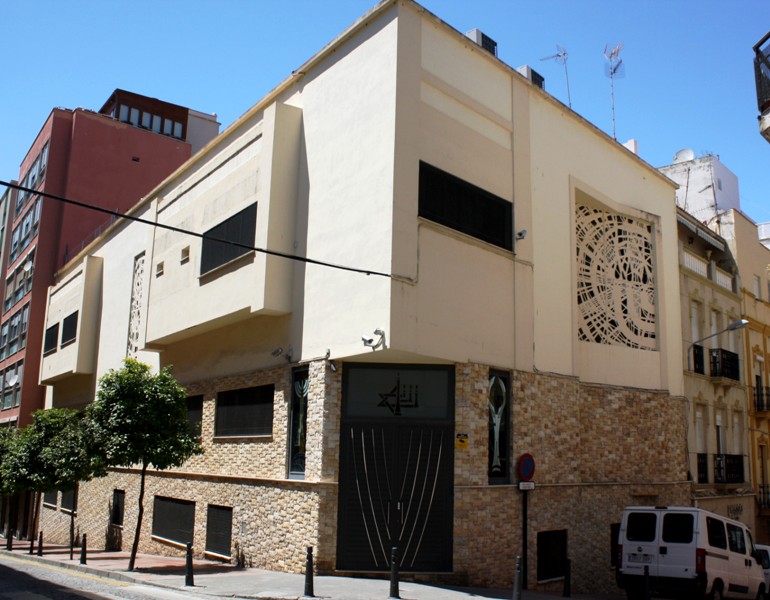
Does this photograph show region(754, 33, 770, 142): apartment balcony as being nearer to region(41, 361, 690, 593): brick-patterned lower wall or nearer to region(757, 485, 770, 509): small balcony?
region(41, 361, 690, 593): brick-patterned lower wall

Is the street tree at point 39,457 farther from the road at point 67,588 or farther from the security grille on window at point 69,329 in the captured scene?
the security grille on window at point 69,329

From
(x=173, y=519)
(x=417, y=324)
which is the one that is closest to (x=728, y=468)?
(x=417, y=324)

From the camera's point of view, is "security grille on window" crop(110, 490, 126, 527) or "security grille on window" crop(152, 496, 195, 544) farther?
"security grille on window" crop(110, 490, 126, 527)

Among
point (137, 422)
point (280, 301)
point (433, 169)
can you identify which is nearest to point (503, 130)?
point (433, 169)

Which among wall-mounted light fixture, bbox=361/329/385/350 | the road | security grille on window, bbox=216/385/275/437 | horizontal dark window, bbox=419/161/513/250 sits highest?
horizontal dark window, bbox=419/161/513/250

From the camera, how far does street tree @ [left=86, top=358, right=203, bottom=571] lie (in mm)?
17438

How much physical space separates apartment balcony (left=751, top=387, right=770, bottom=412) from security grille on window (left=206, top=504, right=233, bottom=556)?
20.7 metres

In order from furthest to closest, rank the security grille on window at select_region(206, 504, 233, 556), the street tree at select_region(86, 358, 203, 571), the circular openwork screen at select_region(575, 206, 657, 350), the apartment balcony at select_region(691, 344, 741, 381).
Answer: the apartment balcony at select_region(691, 344, 741, 381)
the circular openwork screen at select_region(575, 206, 657, 350)
the security grille on window at select_region(206, 504, 233, 556)
the street tree at select_region(86, 358, 203, 571)

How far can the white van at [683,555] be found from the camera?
46.7ft

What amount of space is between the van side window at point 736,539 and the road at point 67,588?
33.5ft

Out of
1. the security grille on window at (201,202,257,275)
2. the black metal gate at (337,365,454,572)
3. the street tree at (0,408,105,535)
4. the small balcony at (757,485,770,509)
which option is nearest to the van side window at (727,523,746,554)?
the black metal gate at (337,365,454,572)

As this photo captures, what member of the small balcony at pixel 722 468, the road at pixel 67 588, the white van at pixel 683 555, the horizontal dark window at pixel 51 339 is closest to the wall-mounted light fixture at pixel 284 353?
the road at pixel 67 588

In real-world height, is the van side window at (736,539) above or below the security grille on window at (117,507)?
above

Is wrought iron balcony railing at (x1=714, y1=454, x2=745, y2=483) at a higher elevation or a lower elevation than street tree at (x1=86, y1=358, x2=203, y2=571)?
lower
